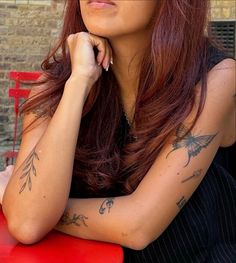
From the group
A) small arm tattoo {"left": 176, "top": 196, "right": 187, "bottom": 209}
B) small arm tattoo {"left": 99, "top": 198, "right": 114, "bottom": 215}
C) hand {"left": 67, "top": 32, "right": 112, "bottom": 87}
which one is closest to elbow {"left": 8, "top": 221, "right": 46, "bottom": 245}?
small arm tattoo {"left": 99, "top": 198, "right": 114, "bottom": 215}

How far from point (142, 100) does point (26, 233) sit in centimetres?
67

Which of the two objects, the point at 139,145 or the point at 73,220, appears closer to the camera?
the point at 73,220

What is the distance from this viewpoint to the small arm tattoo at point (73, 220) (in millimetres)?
1705

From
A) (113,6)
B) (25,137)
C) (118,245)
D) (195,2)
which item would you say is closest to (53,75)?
(25,137)

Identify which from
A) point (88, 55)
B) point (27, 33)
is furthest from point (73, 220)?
point (27, 33)

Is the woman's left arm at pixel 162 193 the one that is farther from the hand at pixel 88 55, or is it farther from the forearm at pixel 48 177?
the hand at pixel 88 55

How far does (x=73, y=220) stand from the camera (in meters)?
1.72

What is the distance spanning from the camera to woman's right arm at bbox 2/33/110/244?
1680mm

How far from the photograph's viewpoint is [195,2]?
1860 millimetres

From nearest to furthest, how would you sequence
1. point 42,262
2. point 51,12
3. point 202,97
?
point 42,262, point 202,97, point 51,12

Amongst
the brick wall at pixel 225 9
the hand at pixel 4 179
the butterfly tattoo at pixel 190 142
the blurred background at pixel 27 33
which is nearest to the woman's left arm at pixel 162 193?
the butterfly tattoo at pixel 190 142

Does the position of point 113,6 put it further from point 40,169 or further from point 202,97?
point 40,169

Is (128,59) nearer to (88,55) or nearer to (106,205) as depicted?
(88,55)

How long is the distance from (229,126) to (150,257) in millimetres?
572
